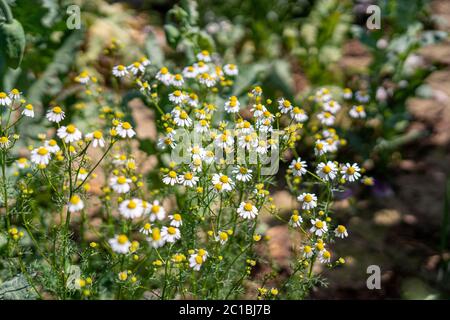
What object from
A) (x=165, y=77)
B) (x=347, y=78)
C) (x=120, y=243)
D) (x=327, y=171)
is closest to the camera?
(x=120, y=243)

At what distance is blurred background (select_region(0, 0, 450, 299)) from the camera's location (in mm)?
2496

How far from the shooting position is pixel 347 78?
350 centimetres

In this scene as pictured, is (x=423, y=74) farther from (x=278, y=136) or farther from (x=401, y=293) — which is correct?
(x=278, y=136)

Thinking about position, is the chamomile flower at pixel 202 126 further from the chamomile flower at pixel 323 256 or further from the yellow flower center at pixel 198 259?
the chamomile flower at pixel 323 256

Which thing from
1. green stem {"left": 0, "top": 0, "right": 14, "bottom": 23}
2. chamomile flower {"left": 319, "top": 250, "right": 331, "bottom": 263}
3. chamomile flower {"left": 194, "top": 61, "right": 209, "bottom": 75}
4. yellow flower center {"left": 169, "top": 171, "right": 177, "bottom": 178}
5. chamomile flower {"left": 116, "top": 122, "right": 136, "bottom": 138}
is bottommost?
chamomile flower {"left": 319, "top": 250, "right": 331, "bottom": 263}

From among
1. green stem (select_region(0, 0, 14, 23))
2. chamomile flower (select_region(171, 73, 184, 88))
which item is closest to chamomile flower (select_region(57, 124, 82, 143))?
chamomile flower (select_region(171, 73, 184, 88))

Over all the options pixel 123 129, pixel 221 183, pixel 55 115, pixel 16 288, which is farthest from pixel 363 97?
pixel 16 288

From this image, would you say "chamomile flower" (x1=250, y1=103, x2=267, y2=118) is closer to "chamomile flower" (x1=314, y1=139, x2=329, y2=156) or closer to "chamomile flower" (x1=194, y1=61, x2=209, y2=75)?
"chamomile flower" (x1=314, y1=139, x2=329, y2=156)

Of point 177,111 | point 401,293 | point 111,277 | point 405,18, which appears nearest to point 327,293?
point 401,293

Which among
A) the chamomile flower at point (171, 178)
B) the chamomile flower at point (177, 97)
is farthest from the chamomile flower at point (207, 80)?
the chamomile flower at point (171, 178)

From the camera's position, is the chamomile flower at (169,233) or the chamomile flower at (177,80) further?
the chamomile flower at (177,80)

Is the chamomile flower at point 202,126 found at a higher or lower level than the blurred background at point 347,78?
higher

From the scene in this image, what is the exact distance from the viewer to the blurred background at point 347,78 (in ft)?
8.19

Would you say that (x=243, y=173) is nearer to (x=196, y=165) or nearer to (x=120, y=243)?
(x=196, y=165)
